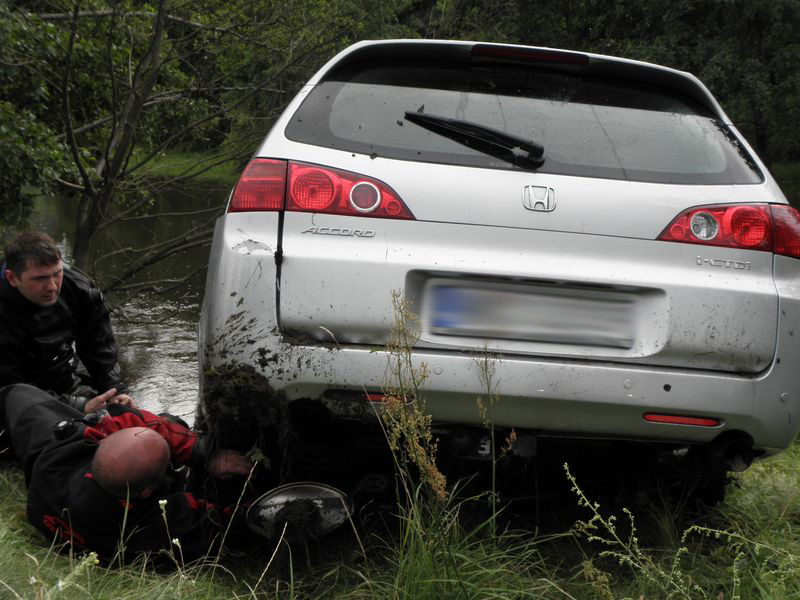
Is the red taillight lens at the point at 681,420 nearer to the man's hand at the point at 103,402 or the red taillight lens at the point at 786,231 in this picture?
the red taillight lens at the point at 786,231

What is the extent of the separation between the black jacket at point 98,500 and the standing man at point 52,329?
407 mm

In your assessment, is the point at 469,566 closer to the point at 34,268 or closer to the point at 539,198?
the point at 539,198

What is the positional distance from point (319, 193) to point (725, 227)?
122cm

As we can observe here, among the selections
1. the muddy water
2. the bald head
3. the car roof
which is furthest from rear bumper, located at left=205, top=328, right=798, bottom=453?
the muddy water

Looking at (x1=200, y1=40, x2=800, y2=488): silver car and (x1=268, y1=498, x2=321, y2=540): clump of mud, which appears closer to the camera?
(x1=200, y1=40, x2=800, y2=488): silver car

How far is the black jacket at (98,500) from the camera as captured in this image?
2652 millimetres

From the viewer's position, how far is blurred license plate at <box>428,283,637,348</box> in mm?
2422

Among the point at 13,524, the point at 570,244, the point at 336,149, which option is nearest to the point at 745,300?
the point at 570,244

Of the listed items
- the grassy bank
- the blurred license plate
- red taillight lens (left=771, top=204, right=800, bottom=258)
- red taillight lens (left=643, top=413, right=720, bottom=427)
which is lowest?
the grassy bank

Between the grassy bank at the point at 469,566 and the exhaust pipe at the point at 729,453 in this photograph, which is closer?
the grassy bank at the point at 469,566

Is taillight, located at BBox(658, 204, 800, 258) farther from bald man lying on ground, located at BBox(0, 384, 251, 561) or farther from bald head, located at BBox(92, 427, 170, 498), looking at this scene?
bald head, located at BBox(92, 427, 170, 498)

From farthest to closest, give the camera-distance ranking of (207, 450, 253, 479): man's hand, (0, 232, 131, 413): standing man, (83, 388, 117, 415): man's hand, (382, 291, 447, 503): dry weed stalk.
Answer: (0, 232, 131, 413): standing man, (83, 388, 117, 415): man's hand, (207, 450, 253, 479): man's hand, (382, 291, 447, 503): dry weed stalk

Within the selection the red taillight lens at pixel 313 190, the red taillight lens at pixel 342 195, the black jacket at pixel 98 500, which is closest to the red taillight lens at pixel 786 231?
the red taillight lens at pixel 342 195

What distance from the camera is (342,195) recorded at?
249cm
